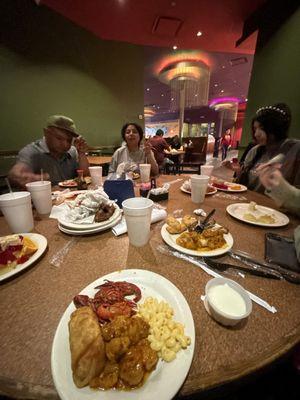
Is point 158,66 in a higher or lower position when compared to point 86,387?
higher

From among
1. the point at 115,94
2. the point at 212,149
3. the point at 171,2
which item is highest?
the point at 171,2

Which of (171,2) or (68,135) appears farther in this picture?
(171,2)

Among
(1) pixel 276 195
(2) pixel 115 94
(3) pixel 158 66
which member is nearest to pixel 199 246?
(1) pixel 276 195

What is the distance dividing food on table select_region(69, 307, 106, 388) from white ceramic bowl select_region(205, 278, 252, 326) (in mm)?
298

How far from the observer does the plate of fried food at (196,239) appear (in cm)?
75

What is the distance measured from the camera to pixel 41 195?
1.11 meters

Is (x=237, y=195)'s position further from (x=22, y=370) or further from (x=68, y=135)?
(x=68, y=135)

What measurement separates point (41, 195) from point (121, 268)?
75 centimetres

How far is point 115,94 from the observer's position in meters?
5.41

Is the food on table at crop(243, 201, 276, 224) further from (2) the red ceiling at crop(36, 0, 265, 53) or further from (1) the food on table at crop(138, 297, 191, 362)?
(2) the red ceiling at crop(36, 0, 265, 53)

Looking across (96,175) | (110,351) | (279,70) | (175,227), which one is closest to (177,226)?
(175,227)

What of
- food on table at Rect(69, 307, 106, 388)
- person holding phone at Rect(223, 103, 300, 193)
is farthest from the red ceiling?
food on table at Rect(69, 307, 106, 388)

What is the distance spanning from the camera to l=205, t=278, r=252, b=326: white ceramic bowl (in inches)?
18.4

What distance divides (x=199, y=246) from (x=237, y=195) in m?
0.97
